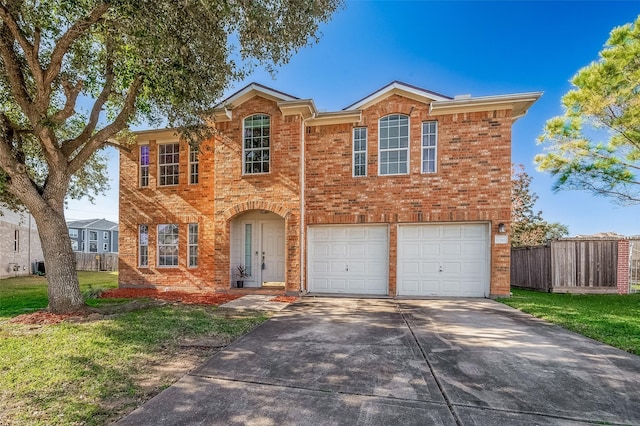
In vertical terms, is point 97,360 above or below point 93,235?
above

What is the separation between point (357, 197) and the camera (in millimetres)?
9906

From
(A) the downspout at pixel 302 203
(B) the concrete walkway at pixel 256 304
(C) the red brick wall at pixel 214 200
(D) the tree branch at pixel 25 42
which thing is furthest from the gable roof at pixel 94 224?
(A) the downspout at pixel 302 203

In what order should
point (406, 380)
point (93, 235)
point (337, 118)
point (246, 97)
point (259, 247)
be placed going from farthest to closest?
point (93, 235) < point (259, 247) < point (246, 97) < point (337, 118) < point (406, 380)

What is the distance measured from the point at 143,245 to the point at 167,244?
106 cm

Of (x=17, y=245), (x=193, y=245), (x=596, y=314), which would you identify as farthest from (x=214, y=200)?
(x=17, y=245)

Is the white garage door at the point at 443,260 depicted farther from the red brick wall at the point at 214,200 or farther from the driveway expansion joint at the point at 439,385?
the driveway expansion joint at the point at 439,385

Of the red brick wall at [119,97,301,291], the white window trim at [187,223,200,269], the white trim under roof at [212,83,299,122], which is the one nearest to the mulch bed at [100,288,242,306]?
the red brick wall at [119,97,301,291]

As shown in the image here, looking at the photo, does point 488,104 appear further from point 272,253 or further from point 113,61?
point 113,61

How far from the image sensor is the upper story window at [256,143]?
10.1m

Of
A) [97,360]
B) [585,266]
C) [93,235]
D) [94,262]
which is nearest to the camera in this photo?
[97,360]

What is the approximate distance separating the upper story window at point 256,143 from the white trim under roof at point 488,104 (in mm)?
5609

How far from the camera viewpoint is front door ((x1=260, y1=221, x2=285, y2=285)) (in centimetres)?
1079

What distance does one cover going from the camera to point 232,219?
34.9ft

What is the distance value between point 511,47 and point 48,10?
13.7m
